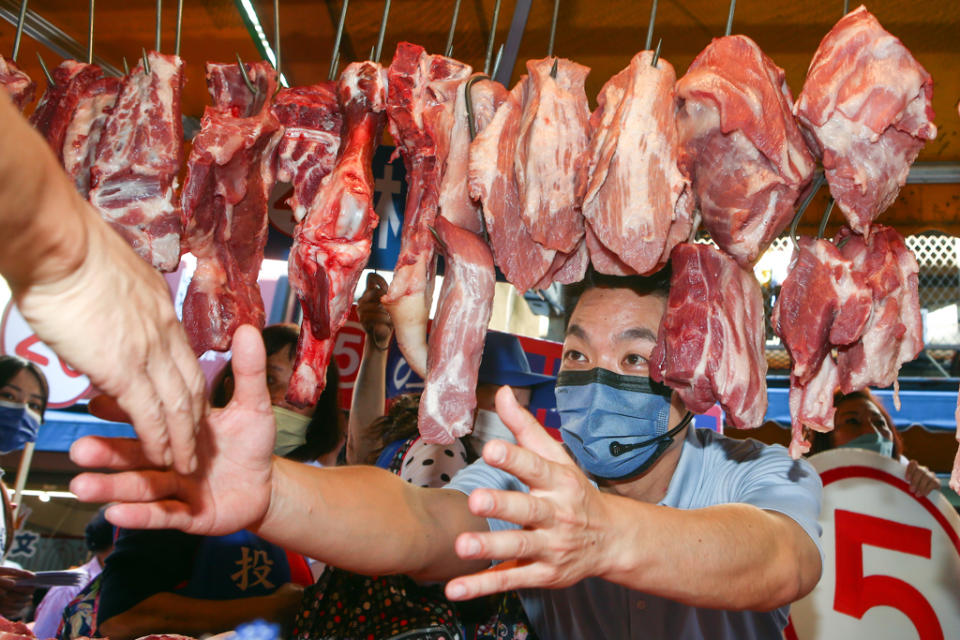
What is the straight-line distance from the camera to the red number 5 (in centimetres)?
335

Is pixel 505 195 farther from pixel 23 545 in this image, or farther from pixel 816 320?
pixel 23 545

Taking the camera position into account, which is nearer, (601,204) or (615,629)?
(601,204)

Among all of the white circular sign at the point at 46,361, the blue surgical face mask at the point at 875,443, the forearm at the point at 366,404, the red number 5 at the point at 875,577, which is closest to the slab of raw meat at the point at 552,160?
the forearm at the point at 366,404

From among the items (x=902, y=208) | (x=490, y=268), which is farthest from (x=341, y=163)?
(x=902, y=208)

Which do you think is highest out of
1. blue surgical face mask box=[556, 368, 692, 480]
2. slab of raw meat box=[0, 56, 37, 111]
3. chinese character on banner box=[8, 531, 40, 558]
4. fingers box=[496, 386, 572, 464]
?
slab of raw meat box=[0, 56, 37, 111]

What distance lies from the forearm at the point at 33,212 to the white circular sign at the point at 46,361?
18.6 ft

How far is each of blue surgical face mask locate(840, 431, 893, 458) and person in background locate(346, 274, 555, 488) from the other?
2136mm

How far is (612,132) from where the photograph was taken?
193 cm

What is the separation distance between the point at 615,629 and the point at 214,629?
1495 mm

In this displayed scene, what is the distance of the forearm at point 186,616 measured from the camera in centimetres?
272

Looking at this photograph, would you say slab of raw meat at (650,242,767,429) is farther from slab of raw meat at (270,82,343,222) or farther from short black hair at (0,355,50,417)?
short black hair at (0,355,50,417)

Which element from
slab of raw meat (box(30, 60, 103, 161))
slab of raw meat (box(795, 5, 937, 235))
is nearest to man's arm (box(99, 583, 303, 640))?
slab of raw meat (box(30, 60, 103, 161))

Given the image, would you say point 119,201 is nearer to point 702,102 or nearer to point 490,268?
point 490,268

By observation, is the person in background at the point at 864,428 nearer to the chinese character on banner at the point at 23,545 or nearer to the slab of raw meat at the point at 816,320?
the slab of raw meat at the point at 816,320
